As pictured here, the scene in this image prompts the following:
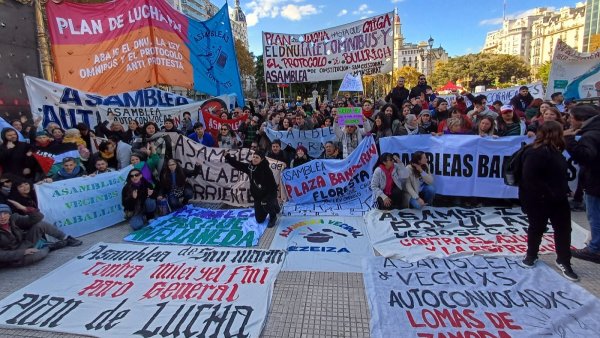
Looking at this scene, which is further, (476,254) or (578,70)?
(578,70)

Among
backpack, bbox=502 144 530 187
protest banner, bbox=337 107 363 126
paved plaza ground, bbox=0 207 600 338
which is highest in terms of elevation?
protest banner, bbox=337 107 363 126

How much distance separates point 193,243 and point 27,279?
1917mm

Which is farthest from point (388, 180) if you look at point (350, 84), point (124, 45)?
point (350, 84)

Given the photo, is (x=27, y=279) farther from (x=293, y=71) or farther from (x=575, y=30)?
(x=575, y=30)

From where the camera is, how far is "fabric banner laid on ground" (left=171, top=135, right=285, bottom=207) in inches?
264

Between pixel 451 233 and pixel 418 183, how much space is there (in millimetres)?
1153

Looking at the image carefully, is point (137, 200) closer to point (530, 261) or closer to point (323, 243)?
point (323, 243)

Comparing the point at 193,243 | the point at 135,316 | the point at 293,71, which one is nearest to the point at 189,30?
the point at 293,71

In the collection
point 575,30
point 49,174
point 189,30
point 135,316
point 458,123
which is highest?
point 575,30

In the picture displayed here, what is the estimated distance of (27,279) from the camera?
13.1 feet

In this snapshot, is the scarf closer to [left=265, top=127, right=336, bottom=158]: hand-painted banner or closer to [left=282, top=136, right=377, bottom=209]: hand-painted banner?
[left=282, top=136, right=377, bottom=209]: hand-painted banner

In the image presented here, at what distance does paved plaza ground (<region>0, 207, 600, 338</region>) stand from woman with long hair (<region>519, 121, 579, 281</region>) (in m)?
0.44

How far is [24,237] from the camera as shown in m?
4.43

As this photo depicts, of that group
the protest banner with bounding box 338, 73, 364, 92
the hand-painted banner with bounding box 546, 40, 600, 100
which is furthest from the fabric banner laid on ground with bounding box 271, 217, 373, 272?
the hand-painted banner with bounding box 546, 40, 600, 100
